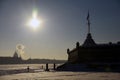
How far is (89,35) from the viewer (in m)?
76.6

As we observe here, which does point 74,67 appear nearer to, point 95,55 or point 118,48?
point 95,55

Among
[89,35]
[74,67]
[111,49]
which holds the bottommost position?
[74,67]

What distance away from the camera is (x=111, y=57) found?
6012cm

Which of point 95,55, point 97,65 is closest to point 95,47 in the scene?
point 95,55

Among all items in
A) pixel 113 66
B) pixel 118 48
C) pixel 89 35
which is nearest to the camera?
pixel 113 66

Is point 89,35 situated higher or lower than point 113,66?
higher

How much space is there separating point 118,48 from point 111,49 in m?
1.57

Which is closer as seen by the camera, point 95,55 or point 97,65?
point 97,65

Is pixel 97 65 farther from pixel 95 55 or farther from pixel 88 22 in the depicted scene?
pixel 88 22

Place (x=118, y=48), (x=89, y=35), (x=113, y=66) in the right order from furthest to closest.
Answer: (x=89, y=35), (x=118, y=48), (x=113, y=66)

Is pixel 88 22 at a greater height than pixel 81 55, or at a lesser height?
greater

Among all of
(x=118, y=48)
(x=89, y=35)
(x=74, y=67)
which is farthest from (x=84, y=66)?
(x=89, y=35)

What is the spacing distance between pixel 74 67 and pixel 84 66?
7.01 feet

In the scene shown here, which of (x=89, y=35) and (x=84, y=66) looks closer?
(x=84, y=66)
